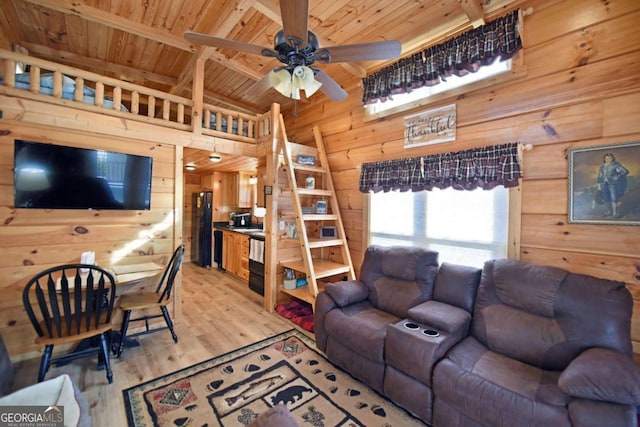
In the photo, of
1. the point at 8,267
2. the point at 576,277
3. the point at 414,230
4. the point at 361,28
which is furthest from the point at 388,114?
the point at 8,267

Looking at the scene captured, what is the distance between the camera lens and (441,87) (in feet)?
8.68

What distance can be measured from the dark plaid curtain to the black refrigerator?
4345mm

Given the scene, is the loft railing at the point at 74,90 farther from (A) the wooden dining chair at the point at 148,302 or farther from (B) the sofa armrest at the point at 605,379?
(B) the sofa armrest at the point at 605,379

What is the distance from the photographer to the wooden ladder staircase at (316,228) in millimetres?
3087

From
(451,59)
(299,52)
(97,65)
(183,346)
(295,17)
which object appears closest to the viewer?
(295,17)

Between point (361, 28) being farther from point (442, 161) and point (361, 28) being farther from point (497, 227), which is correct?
point (497, 227)

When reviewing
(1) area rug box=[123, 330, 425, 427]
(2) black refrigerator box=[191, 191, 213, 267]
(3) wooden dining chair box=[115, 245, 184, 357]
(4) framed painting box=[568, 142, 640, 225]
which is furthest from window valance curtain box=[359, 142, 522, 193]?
(2) black refrigerator box=[191, 191, 213, 267]

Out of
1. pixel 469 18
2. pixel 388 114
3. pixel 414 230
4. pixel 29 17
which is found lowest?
pixel 414 230

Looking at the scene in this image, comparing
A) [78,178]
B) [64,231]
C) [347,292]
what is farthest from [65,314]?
[347,292]

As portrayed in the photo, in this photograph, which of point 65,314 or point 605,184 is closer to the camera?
point 605,184

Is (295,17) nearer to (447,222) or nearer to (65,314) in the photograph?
(447,222)

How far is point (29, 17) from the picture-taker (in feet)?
9.17

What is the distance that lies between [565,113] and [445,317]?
5.77 ft

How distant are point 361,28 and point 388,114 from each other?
2.97ft
